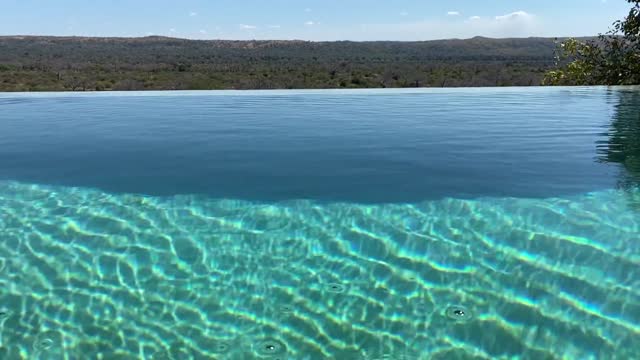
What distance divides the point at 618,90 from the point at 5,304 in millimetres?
13146

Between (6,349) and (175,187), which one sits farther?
(175,187)

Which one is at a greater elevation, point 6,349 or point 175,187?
point 175,187

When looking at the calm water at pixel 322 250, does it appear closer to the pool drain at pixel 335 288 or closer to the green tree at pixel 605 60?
the pool drain at pixel 335 288

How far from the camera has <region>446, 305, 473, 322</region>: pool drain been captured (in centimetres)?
299

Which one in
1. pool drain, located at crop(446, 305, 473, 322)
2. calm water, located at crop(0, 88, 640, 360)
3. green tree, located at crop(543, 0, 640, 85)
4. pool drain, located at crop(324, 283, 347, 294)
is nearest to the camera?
calm water, located at crop(0, 88, 640, 360)

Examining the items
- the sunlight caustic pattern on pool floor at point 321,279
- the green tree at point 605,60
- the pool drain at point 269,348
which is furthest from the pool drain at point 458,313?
the green tree at point 605,60

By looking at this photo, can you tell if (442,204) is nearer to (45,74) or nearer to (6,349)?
(6,349)

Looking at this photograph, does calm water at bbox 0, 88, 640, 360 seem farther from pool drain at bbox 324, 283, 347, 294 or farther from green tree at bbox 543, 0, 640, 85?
green tree at bbox 543, 0, 640, 85

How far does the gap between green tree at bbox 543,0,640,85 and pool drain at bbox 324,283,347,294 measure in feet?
42.5

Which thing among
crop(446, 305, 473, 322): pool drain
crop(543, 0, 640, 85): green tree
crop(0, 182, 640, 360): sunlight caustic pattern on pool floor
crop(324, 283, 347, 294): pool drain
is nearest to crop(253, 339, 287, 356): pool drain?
crop(0, 182, 640, 360): sunlight caustic pattern on pool floor

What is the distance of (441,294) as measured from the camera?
10.5 ft

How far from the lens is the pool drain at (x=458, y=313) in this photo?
9.80 feet

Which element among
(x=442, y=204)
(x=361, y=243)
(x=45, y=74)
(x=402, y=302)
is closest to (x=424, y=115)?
(x=442, y=204)

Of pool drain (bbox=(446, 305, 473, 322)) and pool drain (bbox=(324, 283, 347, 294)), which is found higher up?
pool drain (bbox=(324, 283, 347, 294))
